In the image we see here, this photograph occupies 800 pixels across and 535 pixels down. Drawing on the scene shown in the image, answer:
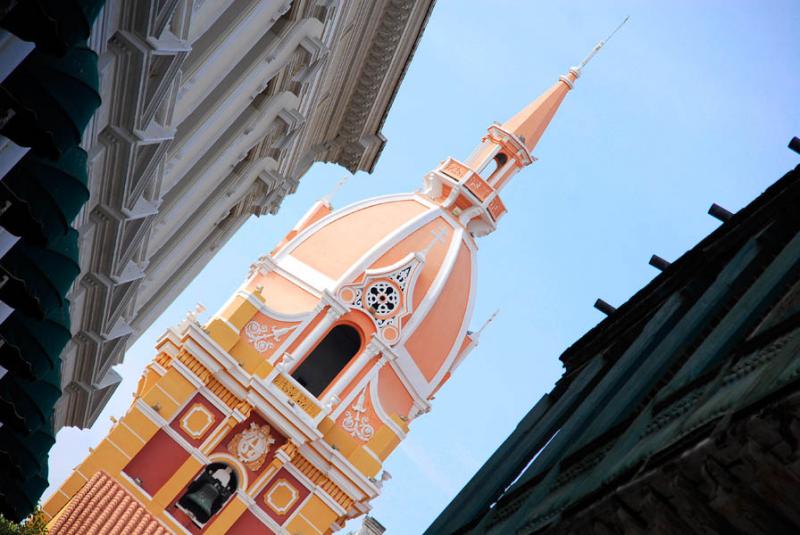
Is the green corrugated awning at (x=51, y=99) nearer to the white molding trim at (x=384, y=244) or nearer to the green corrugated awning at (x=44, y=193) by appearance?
the green corrugated awning at (x=44, y=193)

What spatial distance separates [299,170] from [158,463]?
11.1m

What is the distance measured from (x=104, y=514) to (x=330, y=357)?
37.1 ft

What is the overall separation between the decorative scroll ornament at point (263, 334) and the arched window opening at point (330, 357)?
1.91m

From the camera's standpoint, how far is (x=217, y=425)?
4188 centimetres

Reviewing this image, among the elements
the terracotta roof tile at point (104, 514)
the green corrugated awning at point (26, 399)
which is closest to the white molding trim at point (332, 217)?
the terracotta roof tile at point (104, 514)

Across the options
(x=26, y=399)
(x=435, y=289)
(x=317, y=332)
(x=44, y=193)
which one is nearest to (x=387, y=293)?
(x=435, y=289)

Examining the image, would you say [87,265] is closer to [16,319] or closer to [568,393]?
[16,319]

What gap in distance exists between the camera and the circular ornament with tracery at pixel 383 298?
1743 inches

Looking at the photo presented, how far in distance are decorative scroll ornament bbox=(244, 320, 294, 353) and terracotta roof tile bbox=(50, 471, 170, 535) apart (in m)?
6.65

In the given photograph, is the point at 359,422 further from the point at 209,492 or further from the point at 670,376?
the point at 670,376

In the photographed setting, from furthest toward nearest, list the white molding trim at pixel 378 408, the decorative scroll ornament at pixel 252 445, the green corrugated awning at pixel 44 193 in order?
the white molding trim at pixel 378 408 → the decorative scroll ornament at pixel 252 445 → the green corrugated awning at pixel 44 193

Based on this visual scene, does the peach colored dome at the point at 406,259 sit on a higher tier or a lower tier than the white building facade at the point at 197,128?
higher

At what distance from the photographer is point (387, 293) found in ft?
146

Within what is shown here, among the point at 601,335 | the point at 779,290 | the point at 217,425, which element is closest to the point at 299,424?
the point at 217,425
